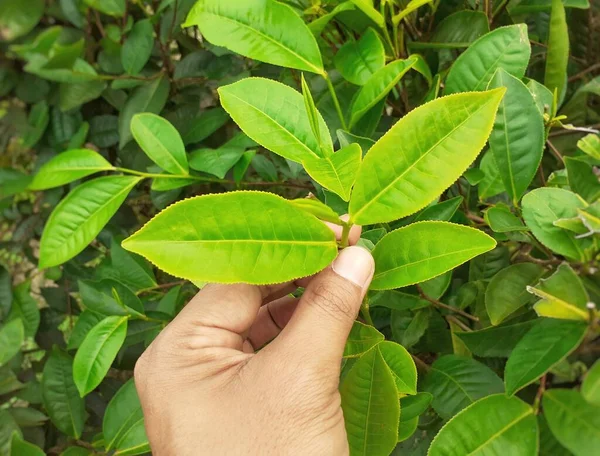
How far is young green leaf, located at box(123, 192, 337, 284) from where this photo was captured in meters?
0.52

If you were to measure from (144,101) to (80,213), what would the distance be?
0.36 meters

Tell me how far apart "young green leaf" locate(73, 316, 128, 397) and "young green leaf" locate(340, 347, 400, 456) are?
468 millimetres

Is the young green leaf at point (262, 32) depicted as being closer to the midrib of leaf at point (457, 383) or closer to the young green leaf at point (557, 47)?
the young green leaf at point (557, 47)

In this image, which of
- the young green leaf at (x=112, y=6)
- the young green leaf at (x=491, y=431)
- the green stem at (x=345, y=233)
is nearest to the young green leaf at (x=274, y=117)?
the green stem at (x=345, y=233)

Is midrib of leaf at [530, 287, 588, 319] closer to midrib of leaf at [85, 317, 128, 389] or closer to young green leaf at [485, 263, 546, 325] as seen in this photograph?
young green leaf at [485, 263, 546, 325]

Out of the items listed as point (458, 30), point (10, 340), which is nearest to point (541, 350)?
point (458, 30)

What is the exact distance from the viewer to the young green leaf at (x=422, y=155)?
521mm

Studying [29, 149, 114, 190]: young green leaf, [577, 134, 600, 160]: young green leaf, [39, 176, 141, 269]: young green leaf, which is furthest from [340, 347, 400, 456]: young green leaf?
[29, 149, 114, 190]: young green leaf

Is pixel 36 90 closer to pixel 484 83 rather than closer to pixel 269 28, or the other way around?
pixel 269 28

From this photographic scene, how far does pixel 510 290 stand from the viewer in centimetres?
72

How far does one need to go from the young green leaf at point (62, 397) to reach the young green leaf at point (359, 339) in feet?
2.45

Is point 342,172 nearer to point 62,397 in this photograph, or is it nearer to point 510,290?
point 510,290

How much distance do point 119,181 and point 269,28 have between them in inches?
15.8

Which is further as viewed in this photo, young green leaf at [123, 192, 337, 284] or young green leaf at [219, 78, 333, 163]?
young green leaf at [219, 78, 333, 163]
